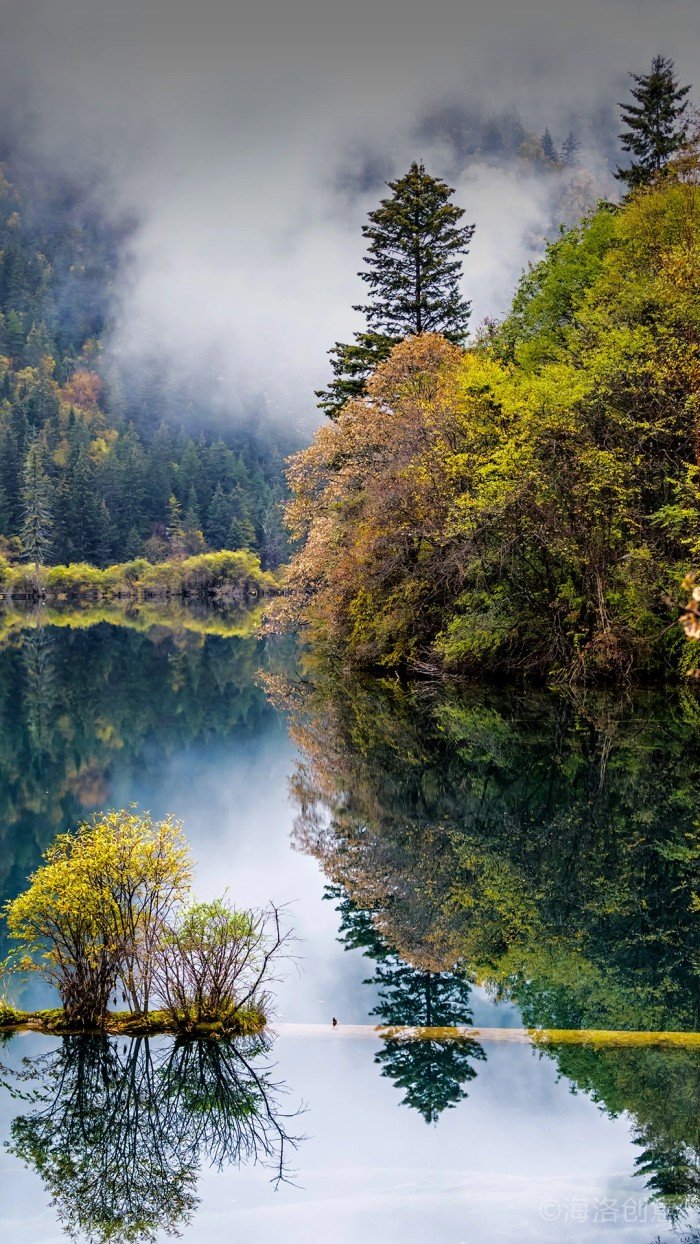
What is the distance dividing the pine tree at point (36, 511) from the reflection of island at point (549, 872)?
10497 centimetres

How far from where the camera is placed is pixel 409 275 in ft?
149

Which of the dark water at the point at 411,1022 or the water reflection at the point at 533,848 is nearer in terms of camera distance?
the dark water at the point at 411,1022

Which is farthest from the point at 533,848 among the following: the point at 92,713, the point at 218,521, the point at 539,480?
the point at 218,521

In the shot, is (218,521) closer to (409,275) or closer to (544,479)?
(409,275)

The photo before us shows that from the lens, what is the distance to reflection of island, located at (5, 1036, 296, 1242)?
5.80 m

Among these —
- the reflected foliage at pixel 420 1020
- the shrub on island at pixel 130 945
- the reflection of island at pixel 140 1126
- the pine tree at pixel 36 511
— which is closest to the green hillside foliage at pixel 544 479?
the reflected foliage at pixel 420 1020

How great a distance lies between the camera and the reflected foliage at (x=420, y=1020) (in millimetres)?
7012

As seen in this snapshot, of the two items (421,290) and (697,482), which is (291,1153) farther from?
(421,290)

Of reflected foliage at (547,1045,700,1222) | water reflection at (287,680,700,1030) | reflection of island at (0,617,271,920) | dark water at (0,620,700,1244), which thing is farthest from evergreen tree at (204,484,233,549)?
reflected foliage at (547,1045,700,1222)

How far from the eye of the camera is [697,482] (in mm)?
24750

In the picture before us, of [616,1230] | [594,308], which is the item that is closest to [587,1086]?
[616,1230]

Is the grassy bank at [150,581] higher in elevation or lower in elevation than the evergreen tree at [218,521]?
lower

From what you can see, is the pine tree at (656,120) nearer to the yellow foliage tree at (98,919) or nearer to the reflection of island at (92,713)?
the reflection of island at (92,713)

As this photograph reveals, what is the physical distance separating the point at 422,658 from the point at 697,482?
1288 centimetres
